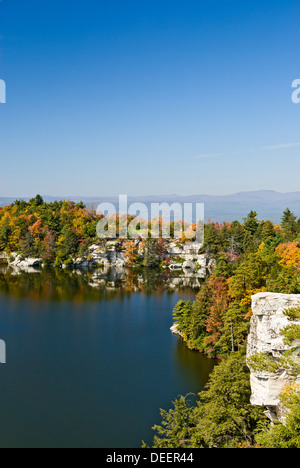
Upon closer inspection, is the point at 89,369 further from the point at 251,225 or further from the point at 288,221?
the point at 251,225

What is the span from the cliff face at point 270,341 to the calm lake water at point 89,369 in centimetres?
546

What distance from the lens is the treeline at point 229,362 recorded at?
501 inches

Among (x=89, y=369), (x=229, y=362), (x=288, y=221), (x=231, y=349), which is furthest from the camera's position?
(x=288, y=221)

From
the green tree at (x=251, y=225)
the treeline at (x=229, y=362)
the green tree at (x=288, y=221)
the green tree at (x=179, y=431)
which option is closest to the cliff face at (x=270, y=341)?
the treeline at (x=229, y=362)

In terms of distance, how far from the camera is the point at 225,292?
25.0m

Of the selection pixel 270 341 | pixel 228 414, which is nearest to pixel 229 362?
pixel 228 414

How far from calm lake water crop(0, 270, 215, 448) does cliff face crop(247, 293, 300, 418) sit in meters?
5.46

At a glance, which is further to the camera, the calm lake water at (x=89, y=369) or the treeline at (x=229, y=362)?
the calm lake water at (x=89, y=369)

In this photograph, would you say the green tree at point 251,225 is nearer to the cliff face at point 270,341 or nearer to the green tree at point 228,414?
the green tree at point 228,414

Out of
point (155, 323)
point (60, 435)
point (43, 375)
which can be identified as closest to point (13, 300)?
point (155, 323)

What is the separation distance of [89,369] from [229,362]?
936cm

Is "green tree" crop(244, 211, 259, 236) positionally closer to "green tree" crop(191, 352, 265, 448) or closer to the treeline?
the treeline

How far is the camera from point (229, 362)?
16.0m
